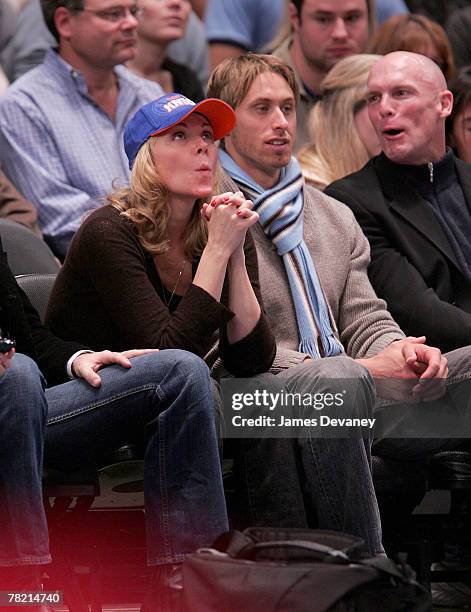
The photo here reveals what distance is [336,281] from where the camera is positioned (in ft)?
13.0

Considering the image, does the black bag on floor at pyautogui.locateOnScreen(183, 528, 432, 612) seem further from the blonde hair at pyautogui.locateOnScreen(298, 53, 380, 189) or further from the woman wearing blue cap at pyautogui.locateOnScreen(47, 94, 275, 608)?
the blonde hair at pyautogui.locateOnScreen(298, 53, 380, 189)

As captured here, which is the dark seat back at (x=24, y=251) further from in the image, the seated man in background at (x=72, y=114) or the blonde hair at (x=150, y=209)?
the seated man in background at (x=72, y=114)

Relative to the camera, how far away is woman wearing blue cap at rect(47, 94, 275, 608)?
11.1 ft

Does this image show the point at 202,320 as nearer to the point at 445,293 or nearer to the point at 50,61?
the point at 445,293

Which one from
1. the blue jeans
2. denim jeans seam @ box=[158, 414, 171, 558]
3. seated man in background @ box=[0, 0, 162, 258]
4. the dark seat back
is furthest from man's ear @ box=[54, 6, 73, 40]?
denim jeans seam @ box=[158, 414, 171, 558]

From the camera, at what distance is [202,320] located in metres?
3.35

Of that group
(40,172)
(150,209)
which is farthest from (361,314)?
(40,172)

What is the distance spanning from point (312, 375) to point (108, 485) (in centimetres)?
57

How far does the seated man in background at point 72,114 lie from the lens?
175 inches

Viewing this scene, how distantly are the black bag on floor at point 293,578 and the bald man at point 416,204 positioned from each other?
1.21 meters

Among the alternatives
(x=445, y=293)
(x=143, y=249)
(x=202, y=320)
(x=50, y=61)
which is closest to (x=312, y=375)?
(x=202, y=320)

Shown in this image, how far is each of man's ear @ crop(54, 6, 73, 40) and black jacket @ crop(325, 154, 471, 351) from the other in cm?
119

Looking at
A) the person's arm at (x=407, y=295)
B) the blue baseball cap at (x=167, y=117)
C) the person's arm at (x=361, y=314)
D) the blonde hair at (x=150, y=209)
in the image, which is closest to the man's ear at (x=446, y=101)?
the person's arm at (x=407, y=295)

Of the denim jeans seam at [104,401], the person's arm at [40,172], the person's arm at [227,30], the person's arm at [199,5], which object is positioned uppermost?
the person's arm at [199,5]
